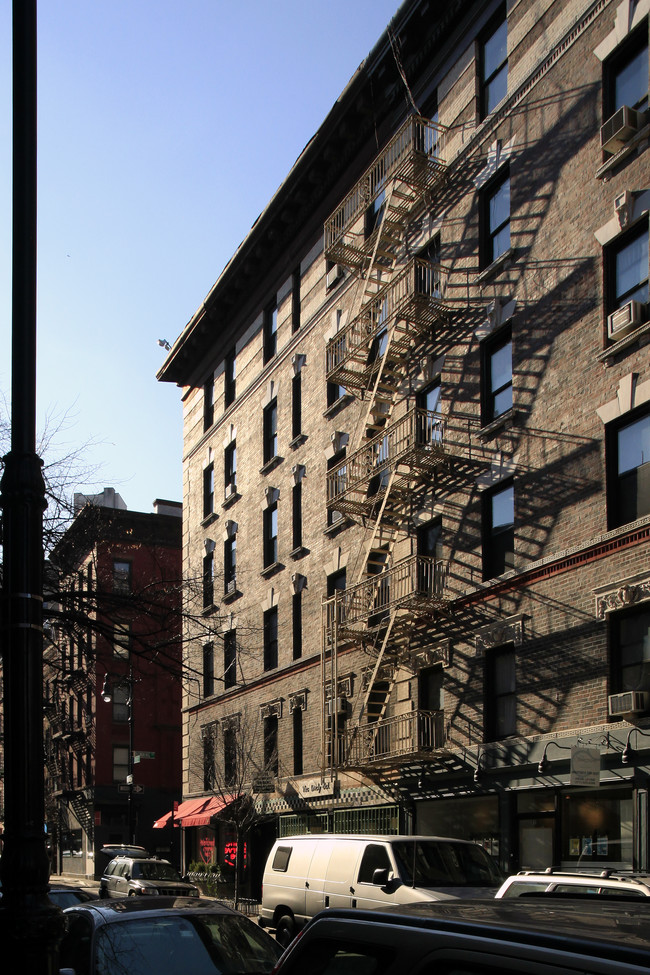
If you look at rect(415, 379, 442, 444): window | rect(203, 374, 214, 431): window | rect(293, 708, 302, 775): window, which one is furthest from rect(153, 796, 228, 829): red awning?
rect(415, 379, 442, 444): window

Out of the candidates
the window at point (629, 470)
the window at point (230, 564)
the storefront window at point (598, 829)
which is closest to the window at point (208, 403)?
the window at point (230, 564)

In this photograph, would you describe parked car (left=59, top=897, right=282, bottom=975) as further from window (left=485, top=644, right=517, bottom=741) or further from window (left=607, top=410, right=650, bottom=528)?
window (left=485, top=644, right=517, bottom=741)

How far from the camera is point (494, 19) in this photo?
23.6 m

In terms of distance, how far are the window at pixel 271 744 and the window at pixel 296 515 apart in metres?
5.48

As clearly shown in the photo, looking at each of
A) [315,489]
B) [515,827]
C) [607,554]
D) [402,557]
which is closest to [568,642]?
[607,554]

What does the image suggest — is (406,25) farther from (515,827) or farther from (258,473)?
(515,827)

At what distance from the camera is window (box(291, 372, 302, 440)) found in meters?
32.4

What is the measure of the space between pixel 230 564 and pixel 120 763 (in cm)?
2233

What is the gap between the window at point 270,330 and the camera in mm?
35344

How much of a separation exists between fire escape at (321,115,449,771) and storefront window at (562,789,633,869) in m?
4.05

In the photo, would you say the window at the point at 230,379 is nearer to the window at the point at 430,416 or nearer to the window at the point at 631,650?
the window at the point at 430,416

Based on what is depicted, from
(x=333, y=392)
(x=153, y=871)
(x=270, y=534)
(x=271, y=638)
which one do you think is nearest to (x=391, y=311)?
(x=333, y=392)

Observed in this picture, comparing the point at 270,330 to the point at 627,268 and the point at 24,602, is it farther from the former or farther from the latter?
the point at 24,602

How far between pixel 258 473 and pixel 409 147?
13.0 metres
